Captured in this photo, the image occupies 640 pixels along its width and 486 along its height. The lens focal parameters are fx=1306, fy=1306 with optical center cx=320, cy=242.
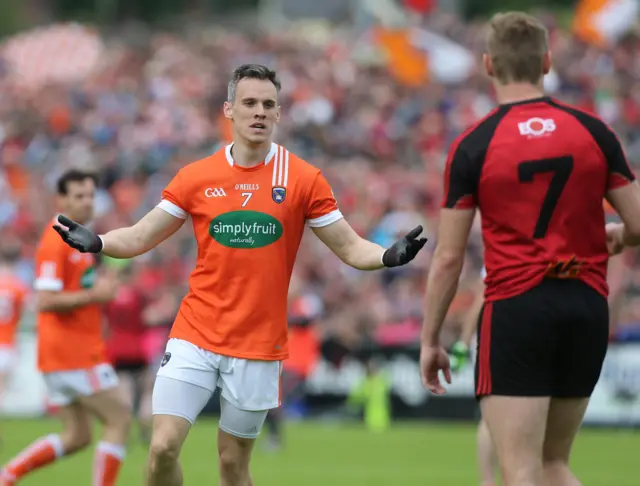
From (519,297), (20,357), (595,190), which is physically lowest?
(20,357)

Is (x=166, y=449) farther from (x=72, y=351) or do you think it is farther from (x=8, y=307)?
(x=8, y=307)

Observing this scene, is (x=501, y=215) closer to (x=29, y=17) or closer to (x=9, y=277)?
(x=9, y=277)

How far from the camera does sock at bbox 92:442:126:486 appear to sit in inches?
391

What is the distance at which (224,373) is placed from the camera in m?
7.68

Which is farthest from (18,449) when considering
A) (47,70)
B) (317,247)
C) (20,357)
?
(47,70)

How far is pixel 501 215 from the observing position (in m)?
6.34

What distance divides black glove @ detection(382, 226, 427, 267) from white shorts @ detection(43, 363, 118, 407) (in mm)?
3881

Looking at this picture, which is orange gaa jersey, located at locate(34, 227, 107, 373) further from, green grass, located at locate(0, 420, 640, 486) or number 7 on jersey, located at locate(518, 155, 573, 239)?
number 7 on jersey, located at locate(518, 155, 573, 239)

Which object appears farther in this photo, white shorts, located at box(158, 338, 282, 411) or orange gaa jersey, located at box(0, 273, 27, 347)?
orange gaa jersey, located at box(0, 273, 27, 347)

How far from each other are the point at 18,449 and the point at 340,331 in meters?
6.00

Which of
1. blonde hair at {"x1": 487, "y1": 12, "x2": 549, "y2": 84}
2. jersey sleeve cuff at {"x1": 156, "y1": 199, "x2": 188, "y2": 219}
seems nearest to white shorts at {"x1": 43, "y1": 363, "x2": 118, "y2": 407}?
jersey sleeve cuff at {"x1": 156, "y1": 199, "x2": 188, "y2": 219}

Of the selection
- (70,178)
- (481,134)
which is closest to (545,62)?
(481,134)

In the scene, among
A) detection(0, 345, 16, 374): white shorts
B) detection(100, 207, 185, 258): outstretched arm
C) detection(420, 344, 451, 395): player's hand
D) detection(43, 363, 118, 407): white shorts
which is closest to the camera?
detection(420, 344, 451, 395): player's hand

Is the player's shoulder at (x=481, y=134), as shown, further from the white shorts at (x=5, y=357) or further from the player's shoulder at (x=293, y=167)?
the white shorts at (x=5, y=357)
